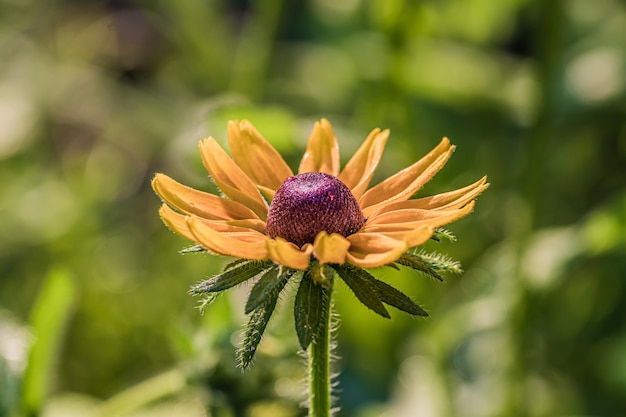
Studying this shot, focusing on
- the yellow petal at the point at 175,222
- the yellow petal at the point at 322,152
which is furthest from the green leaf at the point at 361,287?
the yellow petal at the point at 322,152

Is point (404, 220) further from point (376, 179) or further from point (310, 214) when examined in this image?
point (376, 179)

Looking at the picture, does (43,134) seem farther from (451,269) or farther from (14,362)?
(451,269)

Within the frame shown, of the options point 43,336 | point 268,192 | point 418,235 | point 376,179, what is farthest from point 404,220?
point 376,179

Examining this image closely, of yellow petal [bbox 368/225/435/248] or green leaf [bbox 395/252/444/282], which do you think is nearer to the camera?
yellow petal [bbox 368/225/435/248]

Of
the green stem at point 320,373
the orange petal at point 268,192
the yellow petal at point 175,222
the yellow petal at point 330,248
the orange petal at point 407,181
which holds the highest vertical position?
the orange petal at point 268,192

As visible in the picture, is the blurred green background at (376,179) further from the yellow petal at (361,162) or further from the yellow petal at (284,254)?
the yellow petal at (284,254)

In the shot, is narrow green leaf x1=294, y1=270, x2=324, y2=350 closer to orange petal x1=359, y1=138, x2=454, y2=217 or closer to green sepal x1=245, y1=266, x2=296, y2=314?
green sepal x1=245, y1=266, x2=296, y2=314

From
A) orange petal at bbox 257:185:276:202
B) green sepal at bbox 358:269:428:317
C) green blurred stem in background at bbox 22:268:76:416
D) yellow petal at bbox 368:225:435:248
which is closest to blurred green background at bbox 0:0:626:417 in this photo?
green blurred stem in background at bbox 22:268:76:416
